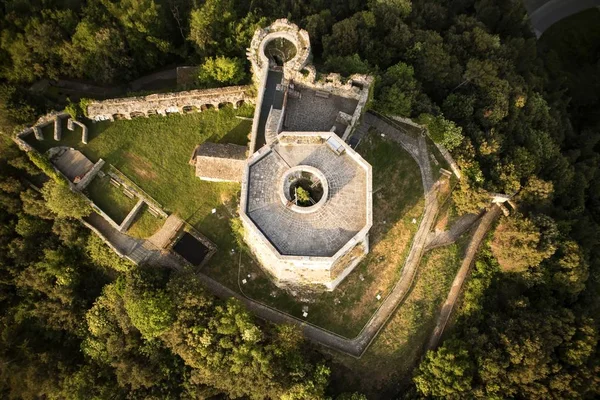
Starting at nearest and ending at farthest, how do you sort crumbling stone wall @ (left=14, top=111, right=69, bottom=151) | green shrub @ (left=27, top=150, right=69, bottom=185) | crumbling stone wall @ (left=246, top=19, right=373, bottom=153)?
crumbling stone wall @ (left=246, top=19, right=373, bottom=153) → green shrub @ (left=27, top=150, right=69, bottom=185) → crumbling stone wall @ (left=14, top=111, right=69, bottom=151)

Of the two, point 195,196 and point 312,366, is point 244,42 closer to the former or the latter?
point 195,196

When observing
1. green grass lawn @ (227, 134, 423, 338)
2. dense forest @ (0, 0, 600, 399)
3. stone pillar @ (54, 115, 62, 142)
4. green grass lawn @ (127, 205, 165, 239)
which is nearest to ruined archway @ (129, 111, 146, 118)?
dense forest @ (0, 0, 600, 399)

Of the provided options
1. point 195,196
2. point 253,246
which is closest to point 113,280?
point 195,196

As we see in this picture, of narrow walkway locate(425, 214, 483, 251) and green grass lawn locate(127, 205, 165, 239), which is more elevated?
narrow walkway locate(425, 214, 483, 251)

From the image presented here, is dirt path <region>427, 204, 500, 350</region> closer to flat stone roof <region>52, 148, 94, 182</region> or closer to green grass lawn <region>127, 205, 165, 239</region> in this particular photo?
green grass lawn <region>127, 205, 165, 239</region>

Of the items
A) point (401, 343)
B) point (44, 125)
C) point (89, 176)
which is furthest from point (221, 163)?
point (401, 343)

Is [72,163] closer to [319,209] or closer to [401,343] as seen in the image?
[319,209]
